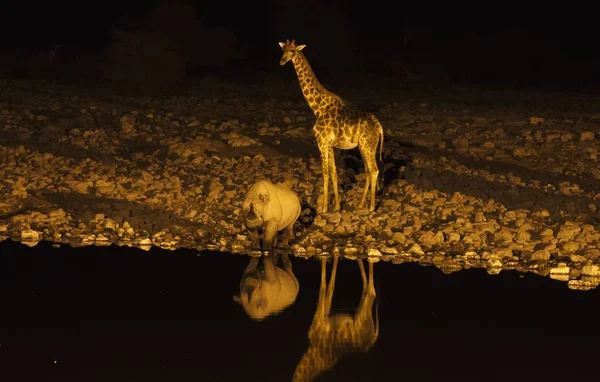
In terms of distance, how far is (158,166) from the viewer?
48.4 feet

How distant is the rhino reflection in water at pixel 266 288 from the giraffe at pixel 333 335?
0.31m

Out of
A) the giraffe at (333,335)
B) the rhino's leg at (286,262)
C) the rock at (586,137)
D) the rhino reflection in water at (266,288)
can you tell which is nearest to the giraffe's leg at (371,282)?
the giraffe at (333,335)

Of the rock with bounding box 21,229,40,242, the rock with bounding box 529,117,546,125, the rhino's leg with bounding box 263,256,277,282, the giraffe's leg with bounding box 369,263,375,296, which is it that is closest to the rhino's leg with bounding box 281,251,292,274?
the rhino's leg with bounding box 263,256,277,282

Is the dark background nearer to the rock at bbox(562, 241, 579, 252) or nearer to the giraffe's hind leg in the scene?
the giraffe's hind leg

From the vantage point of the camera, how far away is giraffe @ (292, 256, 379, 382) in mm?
8203

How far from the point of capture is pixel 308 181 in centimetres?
→ 1393

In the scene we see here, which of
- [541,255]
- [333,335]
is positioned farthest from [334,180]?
[333,335]

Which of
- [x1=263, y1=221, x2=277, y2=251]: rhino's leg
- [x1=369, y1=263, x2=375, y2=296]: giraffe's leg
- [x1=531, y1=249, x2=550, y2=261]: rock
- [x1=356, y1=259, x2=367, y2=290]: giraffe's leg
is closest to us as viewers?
[x1=369, y1=263, x2=375, y2=296]: giraffe's leg

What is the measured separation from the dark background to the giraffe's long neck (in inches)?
430

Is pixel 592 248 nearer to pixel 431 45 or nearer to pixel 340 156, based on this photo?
pixel 340 156

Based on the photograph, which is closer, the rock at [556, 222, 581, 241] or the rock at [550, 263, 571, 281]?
the rock at [550, 263, 571, 281]

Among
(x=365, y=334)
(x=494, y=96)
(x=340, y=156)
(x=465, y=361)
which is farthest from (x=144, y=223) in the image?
(x=494, y=96)

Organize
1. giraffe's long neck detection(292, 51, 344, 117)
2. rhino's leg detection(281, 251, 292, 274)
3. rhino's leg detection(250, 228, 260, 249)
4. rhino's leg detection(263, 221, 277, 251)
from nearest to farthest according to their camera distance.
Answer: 1. rhino's leg detection(281, 251, 292, 274)
2. rhino's leg detection(263, 221, 277, 251)
3. rhino's leg detection(250, 228, 260, 249)
4. giraffe's long neck detection(292, 51, 344, 117)

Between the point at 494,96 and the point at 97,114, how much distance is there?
8303mm
